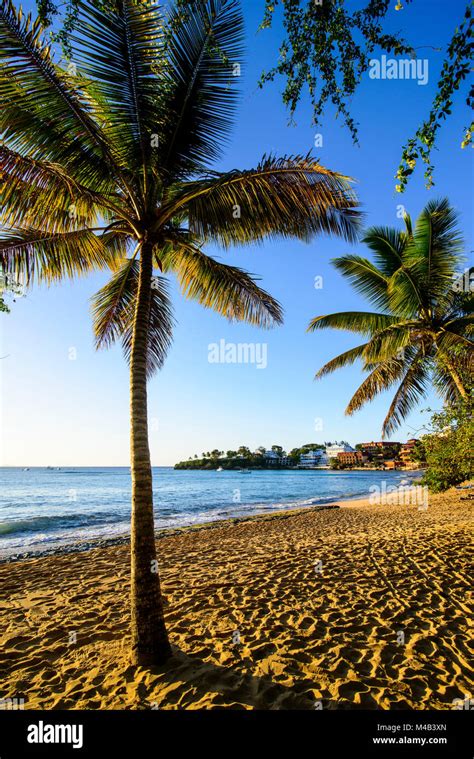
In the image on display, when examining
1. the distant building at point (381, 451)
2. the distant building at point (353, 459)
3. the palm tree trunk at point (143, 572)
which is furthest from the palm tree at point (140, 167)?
the distant building at point (353, 459)

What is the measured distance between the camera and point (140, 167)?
14.7 ft

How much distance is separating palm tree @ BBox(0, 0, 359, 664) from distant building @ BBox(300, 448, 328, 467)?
15953cm

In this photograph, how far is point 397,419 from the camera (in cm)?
1486

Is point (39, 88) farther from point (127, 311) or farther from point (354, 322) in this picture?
point (354, 322)

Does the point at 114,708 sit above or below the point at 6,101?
below

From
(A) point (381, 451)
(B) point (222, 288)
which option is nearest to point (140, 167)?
(B) point (222, 288)

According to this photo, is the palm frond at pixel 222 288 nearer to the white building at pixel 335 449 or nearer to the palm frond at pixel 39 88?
the palm frond at pixel 39 88

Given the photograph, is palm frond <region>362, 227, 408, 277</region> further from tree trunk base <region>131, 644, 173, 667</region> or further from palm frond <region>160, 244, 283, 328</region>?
tree trunk base <region>131, 644, 173, 667</region>

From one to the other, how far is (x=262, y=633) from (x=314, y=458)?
6558 inches

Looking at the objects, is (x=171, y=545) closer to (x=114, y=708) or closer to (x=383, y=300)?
(x=114, y=708)

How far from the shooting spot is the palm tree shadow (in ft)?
9.90

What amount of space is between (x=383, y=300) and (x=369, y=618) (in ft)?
40.6

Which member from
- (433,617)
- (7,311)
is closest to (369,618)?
(433,617)

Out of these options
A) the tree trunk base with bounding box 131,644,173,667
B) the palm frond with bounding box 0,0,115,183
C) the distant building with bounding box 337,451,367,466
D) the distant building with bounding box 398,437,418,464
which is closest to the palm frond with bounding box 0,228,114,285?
the palm frond with bounding box 0,0,115,183
